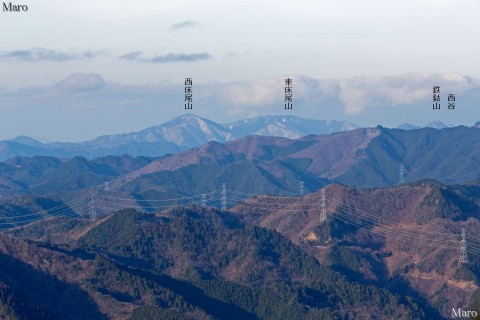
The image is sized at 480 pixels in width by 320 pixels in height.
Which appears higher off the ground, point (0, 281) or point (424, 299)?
point (0, 281)

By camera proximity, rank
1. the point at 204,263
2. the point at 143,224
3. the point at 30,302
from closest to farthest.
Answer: the point at 30,302
the point at 204,263
the point at 143,224

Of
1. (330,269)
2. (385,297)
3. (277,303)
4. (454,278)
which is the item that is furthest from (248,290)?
(454,278)

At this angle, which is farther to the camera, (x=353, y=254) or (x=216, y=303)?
(x=353, y=254)

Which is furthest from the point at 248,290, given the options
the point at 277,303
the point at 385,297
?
the point at 385,297

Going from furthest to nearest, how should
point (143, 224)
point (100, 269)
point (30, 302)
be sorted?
point (143, 224)
point (100, 269)
point (30, 302)

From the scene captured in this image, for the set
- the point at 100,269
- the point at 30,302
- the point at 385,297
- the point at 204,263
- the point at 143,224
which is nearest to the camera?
the point at 30,302

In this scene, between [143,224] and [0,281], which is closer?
[0,281]

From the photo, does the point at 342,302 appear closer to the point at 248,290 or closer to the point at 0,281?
the point at 248,290

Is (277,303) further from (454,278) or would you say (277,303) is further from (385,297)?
(454,278)

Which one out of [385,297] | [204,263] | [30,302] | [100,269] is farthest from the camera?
[204,263]
